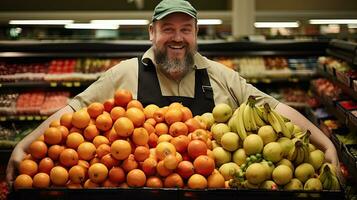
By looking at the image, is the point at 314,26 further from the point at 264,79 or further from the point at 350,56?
the point at 350,56

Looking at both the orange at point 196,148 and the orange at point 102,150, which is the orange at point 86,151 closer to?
the orange at point 102,150

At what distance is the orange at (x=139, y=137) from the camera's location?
245 cm

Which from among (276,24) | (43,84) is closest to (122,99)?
(43,84)

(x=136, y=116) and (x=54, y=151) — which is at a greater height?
(x=136, y=116)

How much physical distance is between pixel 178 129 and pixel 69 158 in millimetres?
585

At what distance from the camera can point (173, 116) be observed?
8.75 feet

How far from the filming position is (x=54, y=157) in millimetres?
2492

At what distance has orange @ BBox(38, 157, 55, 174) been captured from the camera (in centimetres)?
243

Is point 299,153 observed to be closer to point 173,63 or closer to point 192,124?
point 192,124

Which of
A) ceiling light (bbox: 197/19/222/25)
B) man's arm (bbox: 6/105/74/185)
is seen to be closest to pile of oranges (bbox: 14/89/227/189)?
man's arm (bbox: 6/105/74/185)

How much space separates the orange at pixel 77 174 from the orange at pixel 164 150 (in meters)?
0.38

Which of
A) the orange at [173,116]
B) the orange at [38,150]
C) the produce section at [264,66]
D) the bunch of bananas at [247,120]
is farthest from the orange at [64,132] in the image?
the produce section at [264,66]

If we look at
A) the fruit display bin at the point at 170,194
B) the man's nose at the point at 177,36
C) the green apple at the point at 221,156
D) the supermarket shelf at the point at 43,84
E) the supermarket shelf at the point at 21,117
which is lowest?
the supermarket shelf at the point at 21,117

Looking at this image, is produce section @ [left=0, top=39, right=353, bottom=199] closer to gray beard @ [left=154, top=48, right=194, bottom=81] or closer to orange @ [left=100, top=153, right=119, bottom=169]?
gray beard @ [left=154, top=48, right=194, bottom=81]
